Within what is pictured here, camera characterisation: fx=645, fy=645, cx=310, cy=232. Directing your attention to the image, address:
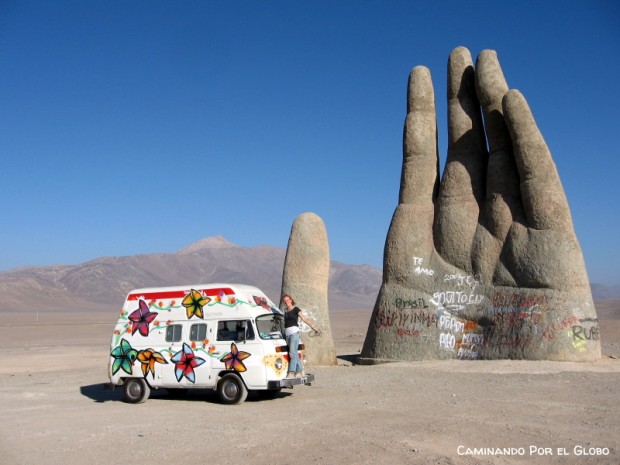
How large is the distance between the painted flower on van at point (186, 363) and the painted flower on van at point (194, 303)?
644 millimetres

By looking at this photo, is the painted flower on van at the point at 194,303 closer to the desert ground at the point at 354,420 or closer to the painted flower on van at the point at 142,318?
the painted flower on van at the point at 142,318

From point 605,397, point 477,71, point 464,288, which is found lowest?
point 605,397

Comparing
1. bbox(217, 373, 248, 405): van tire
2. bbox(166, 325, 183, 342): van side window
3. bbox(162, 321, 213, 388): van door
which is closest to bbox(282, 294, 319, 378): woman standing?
bbox(217, 373, 248, 405): van tire

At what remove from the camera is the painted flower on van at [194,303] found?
41.9 ft

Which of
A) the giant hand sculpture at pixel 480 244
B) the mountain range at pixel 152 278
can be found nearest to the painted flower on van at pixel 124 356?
the giant hand sculpture at pixel 480 244

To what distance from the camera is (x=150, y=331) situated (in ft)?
42.8

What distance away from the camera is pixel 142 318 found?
43.5 feet

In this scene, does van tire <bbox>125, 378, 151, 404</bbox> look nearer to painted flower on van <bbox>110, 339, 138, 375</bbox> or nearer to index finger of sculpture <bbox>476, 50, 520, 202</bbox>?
painted flower on van <bbox>110, 339, 138, 375</bbox>

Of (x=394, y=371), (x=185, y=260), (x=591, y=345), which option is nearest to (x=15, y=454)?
(x=394, y=371)

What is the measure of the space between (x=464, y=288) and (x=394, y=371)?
322 centimetres

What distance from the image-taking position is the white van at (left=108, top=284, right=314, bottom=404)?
12.1 m

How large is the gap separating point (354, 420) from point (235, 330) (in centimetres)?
330

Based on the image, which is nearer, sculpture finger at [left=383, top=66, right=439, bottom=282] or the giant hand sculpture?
the giant hand sculpture

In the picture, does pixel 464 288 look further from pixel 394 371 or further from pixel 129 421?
pixel 129 421
